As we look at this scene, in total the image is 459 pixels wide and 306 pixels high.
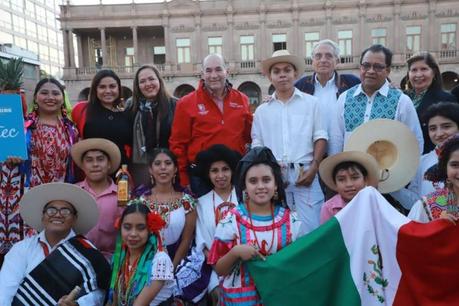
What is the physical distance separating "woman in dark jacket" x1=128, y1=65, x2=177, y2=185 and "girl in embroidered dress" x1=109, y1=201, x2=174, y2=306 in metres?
1.27

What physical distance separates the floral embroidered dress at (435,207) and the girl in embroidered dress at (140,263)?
2.03m

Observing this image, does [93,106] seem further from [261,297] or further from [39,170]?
[261,297]

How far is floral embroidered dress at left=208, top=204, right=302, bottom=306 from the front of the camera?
3.28 meters

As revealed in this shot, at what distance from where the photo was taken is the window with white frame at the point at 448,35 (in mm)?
35438

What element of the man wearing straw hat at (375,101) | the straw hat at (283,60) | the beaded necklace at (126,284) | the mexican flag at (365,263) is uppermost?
the straw hat at (283,60)

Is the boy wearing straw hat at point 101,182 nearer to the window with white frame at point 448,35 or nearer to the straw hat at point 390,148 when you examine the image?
the straw hat at point 390,148

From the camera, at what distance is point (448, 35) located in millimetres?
35594

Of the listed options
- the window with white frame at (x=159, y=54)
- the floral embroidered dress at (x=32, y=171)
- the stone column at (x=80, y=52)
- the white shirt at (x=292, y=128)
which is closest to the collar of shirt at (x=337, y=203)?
the white shirt at (x=292, y=128)

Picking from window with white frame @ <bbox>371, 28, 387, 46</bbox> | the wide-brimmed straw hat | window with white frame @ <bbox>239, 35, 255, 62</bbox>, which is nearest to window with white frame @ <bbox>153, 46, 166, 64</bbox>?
window with white frame @ <bbox>239, 35, 255, 62</bbox>

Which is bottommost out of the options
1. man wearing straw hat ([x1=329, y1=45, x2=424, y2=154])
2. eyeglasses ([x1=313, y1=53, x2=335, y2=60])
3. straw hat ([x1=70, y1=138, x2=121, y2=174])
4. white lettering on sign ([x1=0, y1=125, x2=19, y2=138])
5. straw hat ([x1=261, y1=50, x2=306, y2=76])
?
straw hat ([x1=70, y1=138, x2=121, y2=174])

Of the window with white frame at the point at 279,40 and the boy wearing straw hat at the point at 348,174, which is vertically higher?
the window with white frame at the point at 279,40

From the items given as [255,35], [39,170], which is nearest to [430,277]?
[39,170]

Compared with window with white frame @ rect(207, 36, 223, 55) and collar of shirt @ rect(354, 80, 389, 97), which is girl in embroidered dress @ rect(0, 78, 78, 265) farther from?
window with white frame @ rect(207, 36, 223, 55)

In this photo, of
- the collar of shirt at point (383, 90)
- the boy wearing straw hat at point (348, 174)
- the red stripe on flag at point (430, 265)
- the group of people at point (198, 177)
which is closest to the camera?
the red stripe on flag at point (430, 265)
